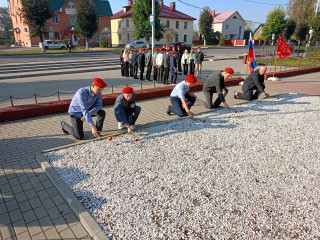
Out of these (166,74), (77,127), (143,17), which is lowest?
(77,127)

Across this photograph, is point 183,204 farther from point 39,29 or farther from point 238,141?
point 39,29

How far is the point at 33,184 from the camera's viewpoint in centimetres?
411

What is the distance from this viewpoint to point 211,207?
3508 mm

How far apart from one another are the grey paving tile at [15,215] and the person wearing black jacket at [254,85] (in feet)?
26.2

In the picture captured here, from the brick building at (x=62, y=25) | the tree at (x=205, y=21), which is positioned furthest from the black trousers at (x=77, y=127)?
the tree at (x=205, y=21)

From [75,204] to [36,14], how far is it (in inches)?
1347

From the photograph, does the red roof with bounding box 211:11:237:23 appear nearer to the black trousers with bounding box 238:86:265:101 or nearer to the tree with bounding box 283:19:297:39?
the tree with bounding box 283:19:297:39

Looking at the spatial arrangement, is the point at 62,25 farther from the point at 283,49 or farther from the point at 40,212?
the point at 40,212

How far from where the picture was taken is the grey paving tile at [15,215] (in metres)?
3.33

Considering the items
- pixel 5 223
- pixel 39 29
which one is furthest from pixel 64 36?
pixel 5 223

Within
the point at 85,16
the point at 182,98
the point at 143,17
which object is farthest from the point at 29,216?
the point at 143,17

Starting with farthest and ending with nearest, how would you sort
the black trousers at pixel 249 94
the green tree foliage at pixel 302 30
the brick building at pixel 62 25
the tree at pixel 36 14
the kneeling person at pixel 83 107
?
1. the brick building at pixel 62 25
2. the green tree foliage at pixel 302 30
3. the tree at pixel 36 14
4. the black trousers at pixel 249 94
5. the kneeling person at pixel 83 107

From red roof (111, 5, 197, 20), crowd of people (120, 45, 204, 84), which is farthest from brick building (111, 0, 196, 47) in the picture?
crowd of people (120, 45, 204, 84)

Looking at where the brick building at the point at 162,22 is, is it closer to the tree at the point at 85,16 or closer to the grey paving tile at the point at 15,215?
the tree at the point at 85,16
